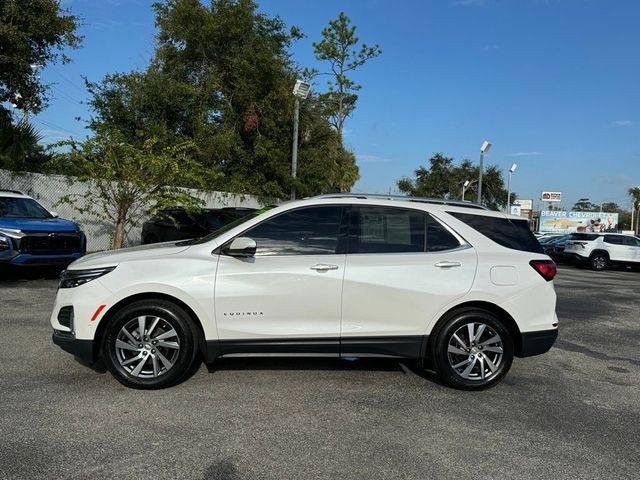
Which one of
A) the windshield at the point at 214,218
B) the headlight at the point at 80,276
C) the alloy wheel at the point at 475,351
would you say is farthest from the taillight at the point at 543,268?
the windshield at the point at 214,218

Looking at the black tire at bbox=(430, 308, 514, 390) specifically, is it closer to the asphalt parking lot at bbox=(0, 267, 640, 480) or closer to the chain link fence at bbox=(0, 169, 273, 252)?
the asphalt parking lot at bbox=(0, 267, 640, 480)

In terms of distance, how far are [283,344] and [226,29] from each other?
21.5 metres

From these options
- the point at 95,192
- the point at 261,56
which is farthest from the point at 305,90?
the point at 95,192

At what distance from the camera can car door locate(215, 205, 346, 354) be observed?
480 centimetres

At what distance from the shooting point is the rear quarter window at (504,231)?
5277 millimetres

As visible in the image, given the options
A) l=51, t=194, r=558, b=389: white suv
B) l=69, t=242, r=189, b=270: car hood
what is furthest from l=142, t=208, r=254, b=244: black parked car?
l=51, t=194, r=558, b=389: white suv

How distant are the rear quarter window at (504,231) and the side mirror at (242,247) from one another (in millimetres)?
2005

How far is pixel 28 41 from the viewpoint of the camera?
14953 millimetres

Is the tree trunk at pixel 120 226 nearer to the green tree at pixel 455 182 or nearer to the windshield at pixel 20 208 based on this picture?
the windshield at pixel 20 208

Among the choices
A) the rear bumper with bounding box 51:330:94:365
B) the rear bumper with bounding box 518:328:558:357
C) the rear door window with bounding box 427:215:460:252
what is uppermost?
the rear door window with bounding box 427:215:460:252

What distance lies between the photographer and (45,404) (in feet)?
14.7

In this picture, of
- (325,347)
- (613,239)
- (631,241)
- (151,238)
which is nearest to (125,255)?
(325,347)

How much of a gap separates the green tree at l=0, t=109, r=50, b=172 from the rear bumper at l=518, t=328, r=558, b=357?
47.1ft

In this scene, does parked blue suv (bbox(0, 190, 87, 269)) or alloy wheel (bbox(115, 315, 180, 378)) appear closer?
alloy wheel (bbox(115, 315, 180, 378))
